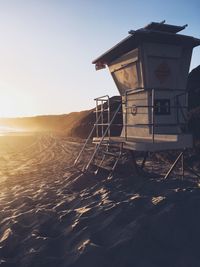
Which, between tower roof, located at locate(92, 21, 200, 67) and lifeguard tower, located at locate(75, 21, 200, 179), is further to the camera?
lifeguard tower, located at locate(75, 21, 200, 179)

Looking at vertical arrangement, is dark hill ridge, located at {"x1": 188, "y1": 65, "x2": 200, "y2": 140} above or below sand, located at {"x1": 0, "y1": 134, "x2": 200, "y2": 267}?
above

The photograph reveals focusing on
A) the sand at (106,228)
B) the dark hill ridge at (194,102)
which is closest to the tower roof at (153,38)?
the sand at (106,228)

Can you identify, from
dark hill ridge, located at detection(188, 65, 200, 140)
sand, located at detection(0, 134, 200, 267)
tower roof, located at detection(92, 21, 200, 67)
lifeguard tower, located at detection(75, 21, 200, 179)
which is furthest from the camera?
dark hill ridge, located at detection(188, 65, 200, 140)

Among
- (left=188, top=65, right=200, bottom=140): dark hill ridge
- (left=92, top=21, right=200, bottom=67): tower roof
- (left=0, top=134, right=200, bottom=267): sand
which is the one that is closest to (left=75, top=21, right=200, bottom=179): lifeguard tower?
(left=92, top=21, right=200, bottom=67): tower roof

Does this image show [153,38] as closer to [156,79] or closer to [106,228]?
[156,79]

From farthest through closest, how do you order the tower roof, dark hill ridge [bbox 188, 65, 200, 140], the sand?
dark hill ridge [bbox 188, 65, 200, 140]
the tower roof
the sand

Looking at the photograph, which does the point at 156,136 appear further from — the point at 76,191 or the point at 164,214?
the point at 164,214

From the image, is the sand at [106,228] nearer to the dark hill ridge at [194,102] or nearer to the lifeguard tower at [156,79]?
the lifeguard tower at [156,79]

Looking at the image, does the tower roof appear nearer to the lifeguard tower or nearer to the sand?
the lifeguard tower

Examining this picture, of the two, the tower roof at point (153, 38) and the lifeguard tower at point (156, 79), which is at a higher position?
the tower roof at point (153, 38)

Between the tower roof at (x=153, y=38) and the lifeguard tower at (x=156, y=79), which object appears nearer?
the tower roof at (x=153, y=38)

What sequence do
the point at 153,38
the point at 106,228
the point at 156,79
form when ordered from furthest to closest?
the point at 156,79 < the point at 153,38 < the point at 106,228

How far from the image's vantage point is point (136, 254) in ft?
14.3

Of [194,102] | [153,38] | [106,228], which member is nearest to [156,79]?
[153,38]
